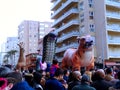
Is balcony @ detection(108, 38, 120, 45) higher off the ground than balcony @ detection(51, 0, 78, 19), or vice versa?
balcony @ detection(51, 0, 78, 19)

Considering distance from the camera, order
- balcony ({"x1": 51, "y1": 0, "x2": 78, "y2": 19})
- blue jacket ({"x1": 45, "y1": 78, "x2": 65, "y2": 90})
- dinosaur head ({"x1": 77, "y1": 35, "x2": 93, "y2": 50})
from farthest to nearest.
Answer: balcony ({"x1": 51, "y1": 0, "x2": 78, "y2": 19}), dinosaur head ({"x1": 77, "y1": 35, "x2": 93, "y2": 50}), blue jacket ({"x1": 45, "y1": 78, "x2": 65, "y2": 90})

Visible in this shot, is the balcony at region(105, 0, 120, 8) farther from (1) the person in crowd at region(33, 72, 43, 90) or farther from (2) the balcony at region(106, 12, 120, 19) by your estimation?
(1) the person in crowd at region(33, 72, 43, 90)

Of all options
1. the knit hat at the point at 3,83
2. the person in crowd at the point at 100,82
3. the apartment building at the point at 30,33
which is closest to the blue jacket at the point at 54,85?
the person in crowd at the point at 100,82

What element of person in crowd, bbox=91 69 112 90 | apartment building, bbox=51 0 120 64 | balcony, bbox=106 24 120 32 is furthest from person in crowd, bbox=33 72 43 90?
balcony, bbox=106 24 120 32

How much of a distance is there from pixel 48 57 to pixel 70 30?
136 ft

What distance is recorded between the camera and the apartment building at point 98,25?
146ft

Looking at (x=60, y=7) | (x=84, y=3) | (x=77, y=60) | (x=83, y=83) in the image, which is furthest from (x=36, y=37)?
(x=83, y=83)

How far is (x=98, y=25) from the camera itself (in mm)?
46562

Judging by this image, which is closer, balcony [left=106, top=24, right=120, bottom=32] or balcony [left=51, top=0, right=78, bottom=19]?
balcony [left=106, top=24, right=120, bottom=32]

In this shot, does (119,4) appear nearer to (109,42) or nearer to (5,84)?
(109,42)

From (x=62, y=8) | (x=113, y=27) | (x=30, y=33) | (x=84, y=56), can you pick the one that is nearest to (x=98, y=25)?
(x=113, y=27)

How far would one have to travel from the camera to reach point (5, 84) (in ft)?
12.4

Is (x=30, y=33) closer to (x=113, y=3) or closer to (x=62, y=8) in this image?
(x=62, y=8)

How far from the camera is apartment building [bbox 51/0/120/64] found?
4462 centimetres
